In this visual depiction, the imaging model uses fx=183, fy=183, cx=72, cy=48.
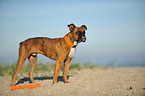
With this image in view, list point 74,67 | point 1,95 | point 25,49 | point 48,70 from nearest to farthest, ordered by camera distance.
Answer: point 1,95
point 25,49
point 48,70
point 74,67

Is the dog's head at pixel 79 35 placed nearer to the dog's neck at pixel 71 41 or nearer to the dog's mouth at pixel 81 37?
the dog's mouth at pixel 81 37

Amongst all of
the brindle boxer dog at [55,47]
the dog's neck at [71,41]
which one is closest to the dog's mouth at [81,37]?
the brindle boxer dog at [55,47]

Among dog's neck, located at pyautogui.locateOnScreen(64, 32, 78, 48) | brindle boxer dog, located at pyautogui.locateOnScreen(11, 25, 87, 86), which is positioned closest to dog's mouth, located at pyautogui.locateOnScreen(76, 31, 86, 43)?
brindle boxer dog, located at pyautogui.locateOnScreen(11, 25, 87, 86)

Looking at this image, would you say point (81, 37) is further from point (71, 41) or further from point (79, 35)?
point (71, 41)

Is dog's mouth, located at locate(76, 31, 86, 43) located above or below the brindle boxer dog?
above

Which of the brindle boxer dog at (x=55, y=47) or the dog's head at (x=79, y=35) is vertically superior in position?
the dog's head at (x=79, y=35)

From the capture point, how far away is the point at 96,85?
6.49 meters

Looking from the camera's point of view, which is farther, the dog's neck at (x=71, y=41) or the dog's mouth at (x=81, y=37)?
the dog's neck at (x=71, y=41)

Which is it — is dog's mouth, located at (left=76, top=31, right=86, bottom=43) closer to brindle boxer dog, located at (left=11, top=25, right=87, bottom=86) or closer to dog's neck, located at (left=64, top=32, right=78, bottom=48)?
brindle boxer dog, located at (left=11, top=25, right=87, bottom=86)

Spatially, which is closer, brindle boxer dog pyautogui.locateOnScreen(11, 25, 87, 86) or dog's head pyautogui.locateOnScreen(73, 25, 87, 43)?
dog's head pyautogui.locateOnScreen(73, 25, 87, 43)

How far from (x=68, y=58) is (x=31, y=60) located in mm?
1595

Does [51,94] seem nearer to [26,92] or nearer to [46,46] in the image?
[26,92]

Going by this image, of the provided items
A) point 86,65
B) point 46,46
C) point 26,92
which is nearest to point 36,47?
point 46,46

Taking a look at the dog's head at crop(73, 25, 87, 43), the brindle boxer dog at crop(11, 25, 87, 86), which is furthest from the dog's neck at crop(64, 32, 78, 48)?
the dog's head at crop(73, 25, 87, 43)
